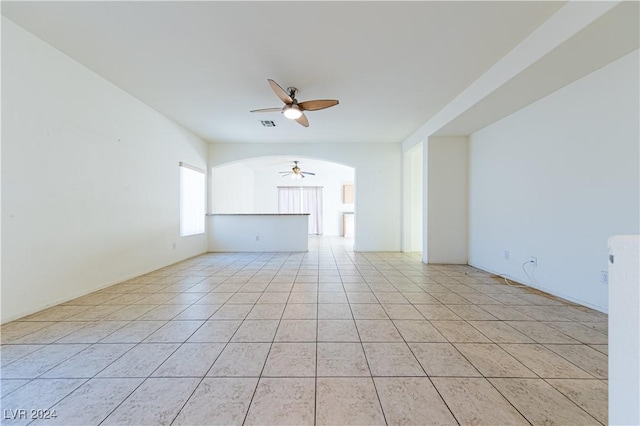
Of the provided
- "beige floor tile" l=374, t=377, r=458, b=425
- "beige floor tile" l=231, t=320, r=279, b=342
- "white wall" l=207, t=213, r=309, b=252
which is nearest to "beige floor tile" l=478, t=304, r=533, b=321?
"beige floor tile" l=374, t=377, r=458, b=425

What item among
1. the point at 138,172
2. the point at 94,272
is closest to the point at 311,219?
the point at 138,172

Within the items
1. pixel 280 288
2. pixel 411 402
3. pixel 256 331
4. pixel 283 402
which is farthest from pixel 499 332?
pixel 280 288

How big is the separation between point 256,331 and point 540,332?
2.32m

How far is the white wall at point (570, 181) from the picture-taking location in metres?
2.22

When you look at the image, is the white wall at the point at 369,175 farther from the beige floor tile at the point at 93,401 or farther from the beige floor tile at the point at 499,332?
the beige floor tile at the point at 93,401

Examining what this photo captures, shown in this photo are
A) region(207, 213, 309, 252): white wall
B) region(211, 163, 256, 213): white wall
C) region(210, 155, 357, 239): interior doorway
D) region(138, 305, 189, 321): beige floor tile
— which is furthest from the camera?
region(210, 155, 357, 239): interior doorway

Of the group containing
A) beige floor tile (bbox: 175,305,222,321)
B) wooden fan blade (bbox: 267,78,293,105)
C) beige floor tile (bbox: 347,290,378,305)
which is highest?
wooden fan blade (bbox: 267,78,293,105)

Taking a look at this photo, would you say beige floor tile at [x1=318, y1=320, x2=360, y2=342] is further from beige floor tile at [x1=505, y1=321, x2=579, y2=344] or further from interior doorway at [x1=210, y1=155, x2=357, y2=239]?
interior doorway at [x1=210, y1=155, x2=357, y2=239]

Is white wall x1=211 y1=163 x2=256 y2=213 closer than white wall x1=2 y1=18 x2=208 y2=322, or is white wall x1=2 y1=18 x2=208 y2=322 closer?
white wall x1=2 y1=18 x2=208 y2=322

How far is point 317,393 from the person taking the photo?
53.4 inches

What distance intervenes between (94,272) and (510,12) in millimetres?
4949

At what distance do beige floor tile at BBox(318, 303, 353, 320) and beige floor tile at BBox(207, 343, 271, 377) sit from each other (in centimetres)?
69

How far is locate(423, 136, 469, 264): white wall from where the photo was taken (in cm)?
468

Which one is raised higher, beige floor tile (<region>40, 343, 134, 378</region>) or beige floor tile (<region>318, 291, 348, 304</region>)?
beige floor tile (<region>318, 291, 348, 304</region>)
